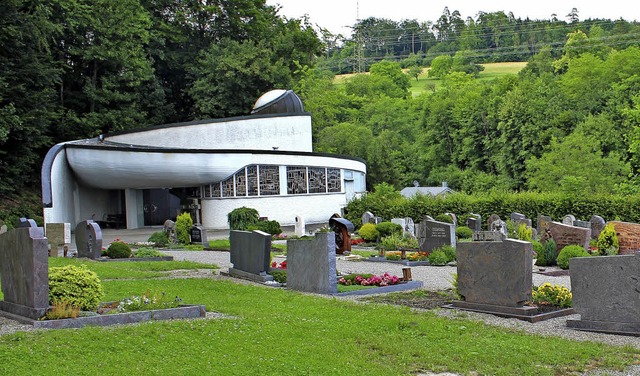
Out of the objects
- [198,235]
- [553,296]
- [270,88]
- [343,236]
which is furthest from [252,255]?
[270,88]

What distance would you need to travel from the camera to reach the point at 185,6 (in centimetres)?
5578

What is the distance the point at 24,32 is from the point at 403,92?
7671cm

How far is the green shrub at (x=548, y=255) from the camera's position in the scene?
21.0 meters

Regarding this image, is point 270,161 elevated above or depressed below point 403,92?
below

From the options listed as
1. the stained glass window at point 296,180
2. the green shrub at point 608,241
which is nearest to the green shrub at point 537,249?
the green shrub at point 608,241

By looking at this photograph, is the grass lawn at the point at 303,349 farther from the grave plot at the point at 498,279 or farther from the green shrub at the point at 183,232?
the green shrub at the point at 183,232

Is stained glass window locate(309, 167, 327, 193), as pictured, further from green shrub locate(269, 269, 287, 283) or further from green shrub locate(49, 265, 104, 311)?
green shrub locate(49, 265, 104, 311)

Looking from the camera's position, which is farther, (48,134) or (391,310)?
(48,134)

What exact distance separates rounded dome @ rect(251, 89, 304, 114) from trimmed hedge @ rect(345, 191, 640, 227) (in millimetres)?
7673

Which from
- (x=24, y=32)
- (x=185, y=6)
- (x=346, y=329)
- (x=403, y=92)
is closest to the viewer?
(x=346, y=329)

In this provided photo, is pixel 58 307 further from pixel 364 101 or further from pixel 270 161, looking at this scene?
pixel 364 101

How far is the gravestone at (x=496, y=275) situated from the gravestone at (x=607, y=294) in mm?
1117

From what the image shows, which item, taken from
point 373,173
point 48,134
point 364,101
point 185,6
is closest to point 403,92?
point 364,101

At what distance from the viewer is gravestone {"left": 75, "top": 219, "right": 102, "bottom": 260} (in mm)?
23172
